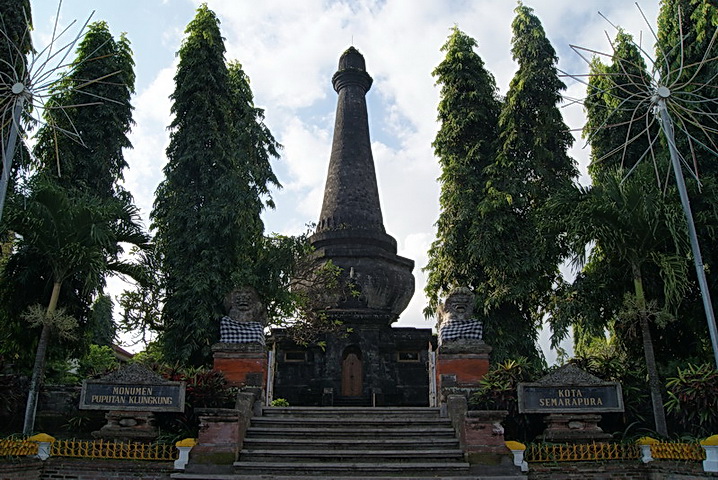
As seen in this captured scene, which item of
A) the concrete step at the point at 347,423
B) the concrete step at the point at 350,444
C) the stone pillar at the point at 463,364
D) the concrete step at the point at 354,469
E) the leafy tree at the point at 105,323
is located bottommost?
the concrete step at the point at 354,469

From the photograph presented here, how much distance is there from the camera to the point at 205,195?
15.7 m

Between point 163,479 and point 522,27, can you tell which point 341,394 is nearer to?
point 163,479

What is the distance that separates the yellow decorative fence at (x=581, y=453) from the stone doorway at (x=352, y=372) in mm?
8268

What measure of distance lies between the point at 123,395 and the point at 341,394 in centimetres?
801

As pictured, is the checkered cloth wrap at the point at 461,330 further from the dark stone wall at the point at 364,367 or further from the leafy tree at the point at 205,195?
the dark stone wall at the point at 364,367

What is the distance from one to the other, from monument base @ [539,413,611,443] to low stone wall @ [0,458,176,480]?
20.6 ft

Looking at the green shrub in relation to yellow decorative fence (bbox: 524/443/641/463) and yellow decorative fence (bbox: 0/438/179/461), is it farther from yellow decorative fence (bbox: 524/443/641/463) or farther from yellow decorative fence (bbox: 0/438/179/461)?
yellow decorative fence (bbox: 0/438/179/461)

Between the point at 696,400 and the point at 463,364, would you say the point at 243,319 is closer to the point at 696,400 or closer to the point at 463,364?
the point at 463,364

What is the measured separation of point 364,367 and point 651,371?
330 inches

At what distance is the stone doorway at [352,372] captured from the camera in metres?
17.8

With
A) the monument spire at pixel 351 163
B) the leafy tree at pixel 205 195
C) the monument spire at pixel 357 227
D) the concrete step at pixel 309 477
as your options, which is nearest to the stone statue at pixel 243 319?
the leafy tree at pixel 205 195

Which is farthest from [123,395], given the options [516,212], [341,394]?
[516,212]

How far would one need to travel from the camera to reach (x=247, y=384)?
1189 cm

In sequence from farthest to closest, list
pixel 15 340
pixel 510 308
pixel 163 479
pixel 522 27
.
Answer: pixel 522 27
pixel 510 308
pixel 15 340
pixel 163 479
